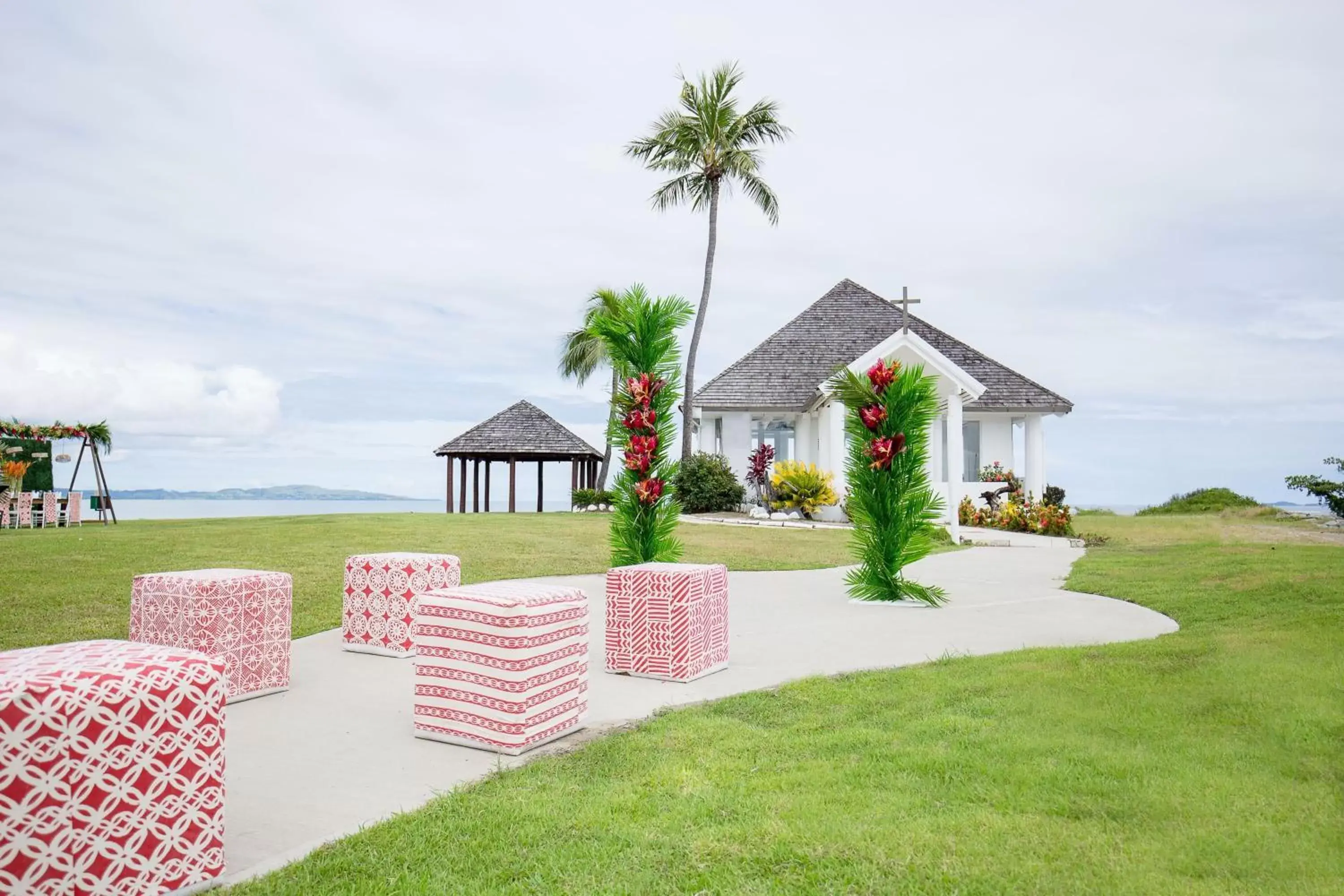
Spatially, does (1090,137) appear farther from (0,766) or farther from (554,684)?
(0,766)

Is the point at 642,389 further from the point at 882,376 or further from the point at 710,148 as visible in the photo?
the point at 710,148

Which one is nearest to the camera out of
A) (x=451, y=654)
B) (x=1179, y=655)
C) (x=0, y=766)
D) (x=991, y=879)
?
(x=0, y=766)

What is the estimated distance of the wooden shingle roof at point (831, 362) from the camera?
26.4 metres

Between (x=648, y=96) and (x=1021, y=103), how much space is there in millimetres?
15628

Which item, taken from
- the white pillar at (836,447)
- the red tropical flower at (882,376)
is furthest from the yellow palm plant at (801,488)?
the red tropical flower at (882,376)

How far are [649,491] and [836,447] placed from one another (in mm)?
14728

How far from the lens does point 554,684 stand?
4855 millimetres

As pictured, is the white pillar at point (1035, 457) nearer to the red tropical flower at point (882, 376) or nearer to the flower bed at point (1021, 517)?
the flower bed at point (1021, 517)

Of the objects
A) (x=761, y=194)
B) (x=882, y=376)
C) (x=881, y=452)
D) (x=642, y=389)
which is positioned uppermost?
(x=761, y=194)

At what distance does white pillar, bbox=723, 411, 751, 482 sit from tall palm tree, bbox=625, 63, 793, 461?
4.51ft

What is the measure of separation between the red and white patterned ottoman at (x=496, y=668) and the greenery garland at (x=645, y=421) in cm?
482

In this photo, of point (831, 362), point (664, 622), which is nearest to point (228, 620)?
point (664, 622)

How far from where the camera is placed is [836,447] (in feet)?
78.0

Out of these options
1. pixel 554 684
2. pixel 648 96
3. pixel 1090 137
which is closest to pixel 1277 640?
pixel 554 684
